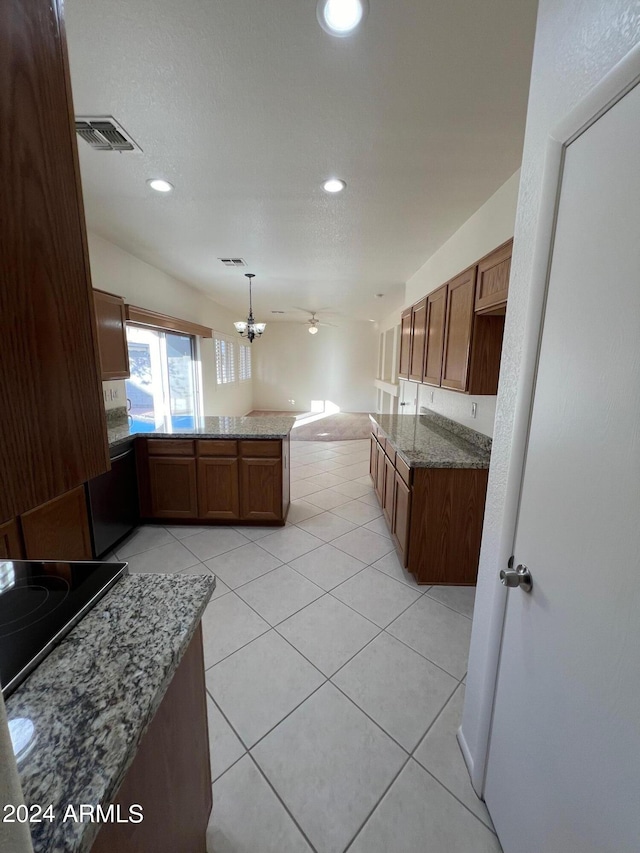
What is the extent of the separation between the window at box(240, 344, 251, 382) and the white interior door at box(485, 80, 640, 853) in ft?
27.4

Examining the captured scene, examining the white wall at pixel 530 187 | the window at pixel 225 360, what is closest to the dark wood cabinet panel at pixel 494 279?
the white wall at pixel 530 187

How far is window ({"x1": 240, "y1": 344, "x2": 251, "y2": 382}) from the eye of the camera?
8734mm

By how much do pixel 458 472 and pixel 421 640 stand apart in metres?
1.03

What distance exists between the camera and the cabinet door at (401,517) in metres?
2.37

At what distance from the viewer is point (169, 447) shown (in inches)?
122

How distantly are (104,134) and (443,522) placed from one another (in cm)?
307

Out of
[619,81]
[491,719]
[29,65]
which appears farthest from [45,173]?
[491,719]

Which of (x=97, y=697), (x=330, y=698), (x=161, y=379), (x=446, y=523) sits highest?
(x=161, y=379)

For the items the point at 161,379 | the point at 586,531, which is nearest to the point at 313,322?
the point at 161,379

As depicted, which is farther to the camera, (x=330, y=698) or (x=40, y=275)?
(x=330, y=698)

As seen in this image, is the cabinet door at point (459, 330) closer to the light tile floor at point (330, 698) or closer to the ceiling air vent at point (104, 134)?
the light tile floor at point (330, 698)

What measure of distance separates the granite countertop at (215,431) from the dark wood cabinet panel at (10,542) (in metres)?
0.97

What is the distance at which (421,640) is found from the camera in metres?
1.93

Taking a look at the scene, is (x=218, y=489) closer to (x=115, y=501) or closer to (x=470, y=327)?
(x=115, y=501)
